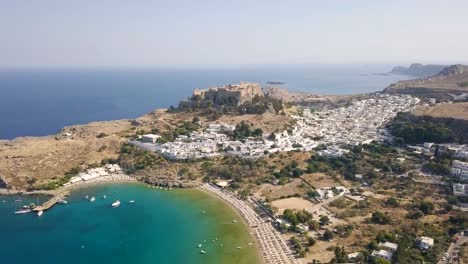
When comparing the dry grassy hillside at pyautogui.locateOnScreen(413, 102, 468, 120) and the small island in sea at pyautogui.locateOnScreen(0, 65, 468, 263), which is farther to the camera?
the dry grassy hillside at pyautogui.locateOnScreen(413, 102, 468, 120)

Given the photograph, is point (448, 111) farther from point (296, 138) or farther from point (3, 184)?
point (3, 184)

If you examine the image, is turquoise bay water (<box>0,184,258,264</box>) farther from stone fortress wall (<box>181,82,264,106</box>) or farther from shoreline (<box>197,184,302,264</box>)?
stone fortress wall (<box>181,82,264,106</box>)

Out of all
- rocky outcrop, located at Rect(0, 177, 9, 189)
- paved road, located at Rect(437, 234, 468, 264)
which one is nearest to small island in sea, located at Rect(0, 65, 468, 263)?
rocky outcrop, located at Rect(0, 177, 9, 189)

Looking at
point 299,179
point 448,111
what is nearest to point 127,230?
point 299,179

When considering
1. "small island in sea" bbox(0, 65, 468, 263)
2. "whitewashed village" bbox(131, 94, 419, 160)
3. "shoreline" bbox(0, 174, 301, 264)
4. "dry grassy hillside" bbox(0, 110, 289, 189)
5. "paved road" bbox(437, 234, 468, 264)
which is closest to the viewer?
"paved road" bbox(437, 234, 468, 264)

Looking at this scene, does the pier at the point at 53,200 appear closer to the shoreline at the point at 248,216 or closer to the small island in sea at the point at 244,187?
the shoreline at the point at 248,216

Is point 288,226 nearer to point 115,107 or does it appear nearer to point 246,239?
point 246,239
